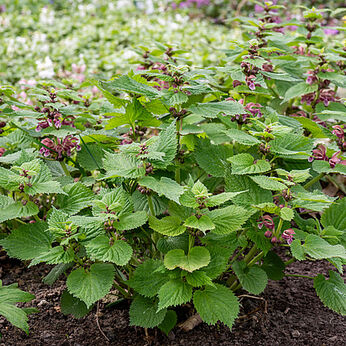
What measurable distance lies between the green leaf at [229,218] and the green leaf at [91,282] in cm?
41

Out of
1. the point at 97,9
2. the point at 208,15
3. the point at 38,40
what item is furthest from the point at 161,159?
the point at 208,15

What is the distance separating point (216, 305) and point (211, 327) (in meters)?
0.39

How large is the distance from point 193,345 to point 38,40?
593cm

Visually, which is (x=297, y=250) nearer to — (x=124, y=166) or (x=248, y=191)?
(x=248, y=191)

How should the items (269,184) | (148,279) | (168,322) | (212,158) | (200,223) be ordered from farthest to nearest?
1. (212,158)
2. (168,322)
3. (148,279)
4. (269,184)
5. (200,223)

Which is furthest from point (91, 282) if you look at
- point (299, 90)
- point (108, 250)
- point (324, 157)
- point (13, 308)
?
point (299, 90)

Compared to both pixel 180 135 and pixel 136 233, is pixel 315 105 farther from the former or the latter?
pixel 136 233

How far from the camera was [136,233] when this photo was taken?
67.5 inches

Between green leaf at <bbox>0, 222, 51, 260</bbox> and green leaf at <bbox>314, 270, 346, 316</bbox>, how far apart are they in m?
1.08

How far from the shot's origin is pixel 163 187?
1.42 m

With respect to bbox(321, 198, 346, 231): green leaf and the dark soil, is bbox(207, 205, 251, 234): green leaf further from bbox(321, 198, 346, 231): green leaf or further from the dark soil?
the dark soil

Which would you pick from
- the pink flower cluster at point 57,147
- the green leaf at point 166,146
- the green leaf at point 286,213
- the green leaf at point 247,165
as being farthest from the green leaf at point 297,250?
the pink flower cluster at point 57,147

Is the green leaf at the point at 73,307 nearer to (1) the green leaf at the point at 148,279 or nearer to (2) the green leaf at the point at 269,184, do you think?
(1) the green leaf at the point at 148,279

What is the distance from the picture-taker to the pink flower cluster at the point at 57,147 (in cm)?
189
